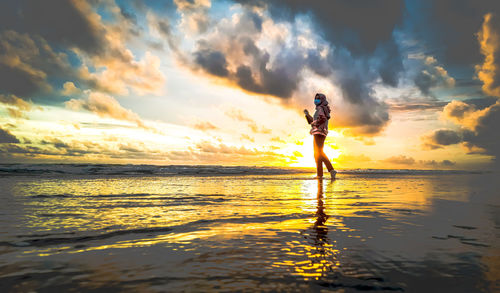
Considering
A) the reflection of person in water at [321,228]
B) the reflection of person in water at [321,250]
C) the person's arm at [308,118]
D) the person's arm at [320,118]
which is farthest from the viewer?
the person's arm at [308,118]

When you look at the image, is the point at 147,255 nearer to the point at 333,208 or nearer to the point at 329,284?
the point at 329,284

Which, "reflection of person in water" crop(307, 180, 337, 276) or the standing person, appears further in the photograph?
the standing person

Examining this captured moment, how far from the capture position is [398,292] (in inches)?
61.6

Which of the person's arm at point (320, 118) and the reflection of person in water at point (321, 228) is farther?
the person's arm at point (320, 118)

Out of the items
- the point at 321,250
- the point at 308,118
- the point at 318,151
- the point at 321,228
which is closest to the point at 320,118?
the point at 308,118

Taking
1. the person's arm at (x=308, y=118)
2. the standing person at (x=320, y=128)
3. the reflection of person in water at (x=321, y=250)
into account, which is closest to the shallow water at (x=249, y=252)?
the reflection of person in water at (x=321, y=250)

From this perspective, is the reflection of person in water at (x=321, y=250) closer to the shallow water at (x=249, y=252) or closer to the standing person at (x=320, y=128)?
the shallow water at (x=249, y=252)

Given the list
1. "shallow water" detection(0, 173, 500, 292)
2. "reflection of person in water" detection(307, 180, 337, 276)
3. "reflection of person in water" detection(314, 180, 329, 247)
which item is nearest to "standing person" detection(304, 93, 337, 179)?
"reflection of person in water" detection(314, 180, 329, 247)

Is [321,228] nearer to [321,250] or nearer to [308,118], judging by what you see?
[321,250]

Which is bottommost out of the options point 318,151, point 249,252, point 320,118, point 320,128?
point 249,252

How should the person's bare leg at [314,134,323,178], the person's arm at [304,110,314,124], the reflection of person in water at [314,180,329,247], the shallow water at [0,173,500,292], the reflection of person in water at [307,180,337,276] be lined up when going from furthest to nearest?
the person's arm at [304,110,314,124] < the person's bare leg at [314,134,323,178] < the reflection of person in water at [314,180,329,247] < the reflection of person in water at [307,180,337,276] < the shallow water at [0,173,500,292]

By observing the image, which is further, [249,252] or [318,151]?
[318,151]

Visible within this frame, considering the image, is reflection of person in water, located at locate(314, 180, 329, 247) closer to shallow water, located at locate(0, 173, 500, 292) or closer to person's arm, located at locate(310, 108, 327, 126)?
shallow water, located at locate(0, 173, 500, 292)

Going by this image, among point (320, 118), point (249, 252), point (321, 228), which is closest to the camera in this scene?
point (249, 252)
